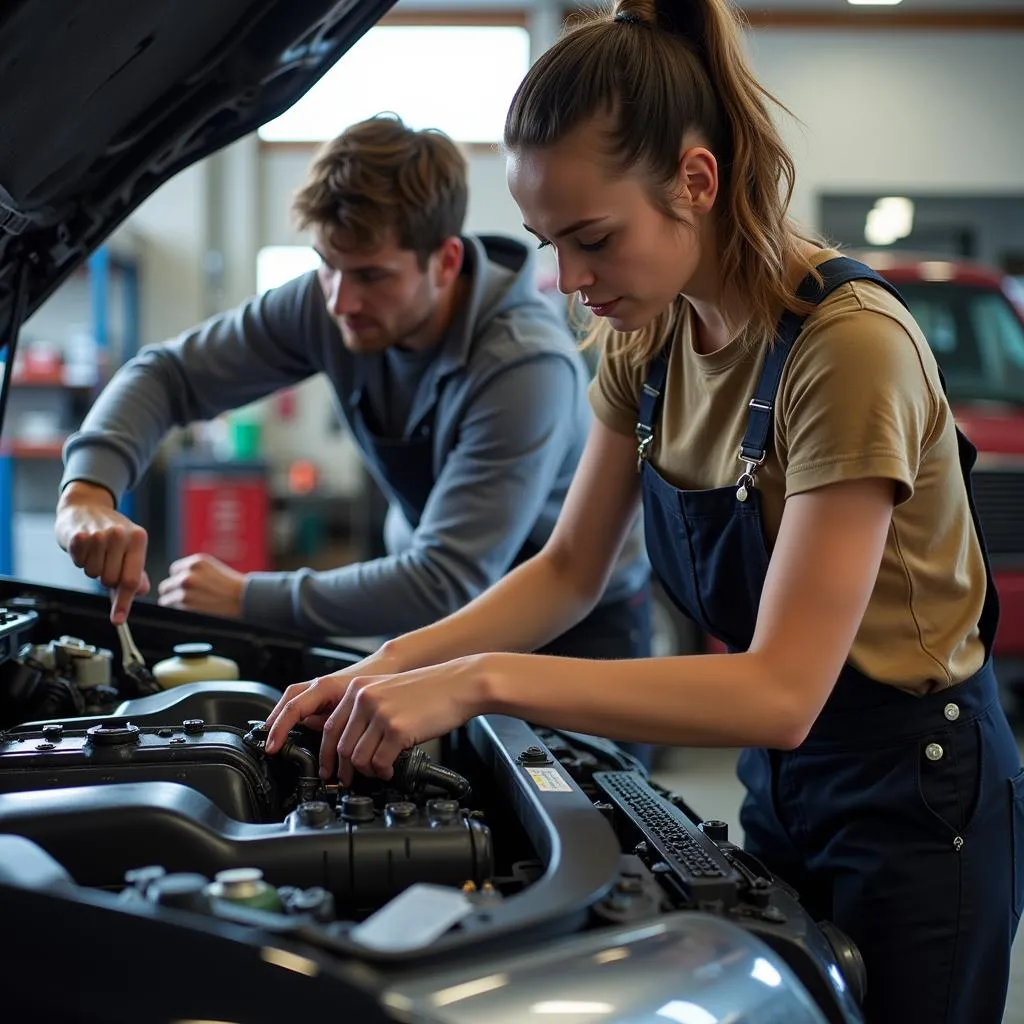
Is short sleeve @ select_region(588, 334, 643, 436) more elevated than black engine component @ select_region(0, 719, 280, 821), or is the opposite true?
short sleeve @ select_region(588, 334, 643, 436)

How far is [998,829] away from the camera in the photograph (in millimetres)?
1143

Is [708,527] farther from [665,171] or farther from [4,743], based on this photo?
[4,743]

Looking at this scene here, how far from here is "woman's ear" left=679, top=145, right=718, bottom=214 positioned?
3.56ft

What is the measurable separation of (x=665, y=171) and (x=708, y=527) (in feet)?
1.13

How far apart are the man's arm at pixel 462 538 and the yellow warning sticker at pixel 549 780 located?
0.68 meters

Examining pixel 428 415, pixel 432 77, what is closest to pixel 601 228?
pixel 428 415

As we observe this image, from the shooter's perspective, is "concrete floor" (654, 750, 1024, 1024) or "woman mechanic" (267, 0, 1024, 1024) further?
"concrete floor" (654, 750, 1024, 1024)

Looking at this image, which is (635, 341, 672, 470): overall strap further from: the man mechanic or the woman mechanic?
the man mechanic

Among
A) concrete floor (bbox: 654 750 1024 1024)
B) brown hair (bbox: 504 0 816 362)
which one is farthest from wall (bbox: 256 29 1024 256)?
brown hair (bbox: 504 0 816 362)

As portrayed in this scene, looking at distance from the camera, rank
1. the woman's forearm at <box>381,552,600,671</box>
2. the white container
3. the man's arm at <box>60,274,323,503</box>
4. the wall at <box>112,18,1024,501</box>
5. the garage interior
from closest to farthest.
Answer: the woman's forearm at <box>381,552,600,671</box>
the white container
the man's arm at <box>60,274,323,503</box>
the garage interior
the wall at <box>112,18,1024,501</box>

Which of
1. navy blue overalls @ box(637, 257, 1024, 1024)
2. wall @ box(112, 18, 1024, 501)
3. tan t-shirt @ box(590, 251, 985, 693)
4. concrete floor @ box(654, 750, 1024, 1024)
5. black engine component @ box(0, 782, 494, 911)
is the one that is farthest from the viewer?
wall @ box(112, 18, 1024, 501)

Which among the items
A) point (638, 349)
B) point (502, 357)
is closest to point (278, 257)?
point (502, 357)

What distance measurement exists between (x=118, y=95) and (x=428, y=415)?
0.72 m

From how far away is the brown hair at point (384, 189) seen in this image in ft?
5.57
